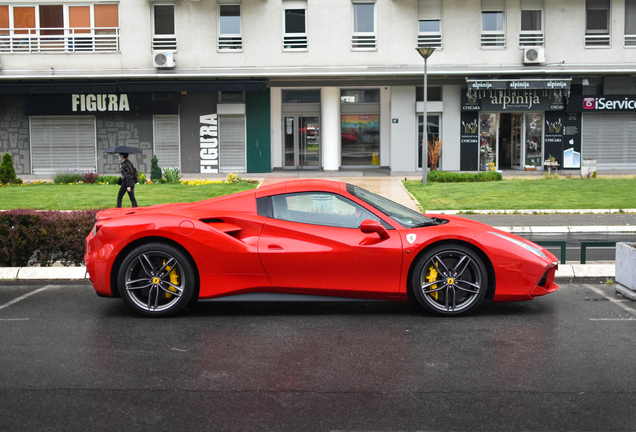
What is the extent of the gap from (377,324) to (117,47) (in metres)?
24.3

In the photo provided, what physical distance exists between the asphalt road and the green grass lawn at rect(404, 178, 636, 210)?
435 inches

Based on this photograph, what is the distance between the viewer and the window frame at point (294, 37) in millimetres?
27672

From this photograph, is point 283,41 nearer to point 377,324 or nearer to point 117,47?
point 117,47

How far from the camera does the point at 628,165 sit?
29078mm

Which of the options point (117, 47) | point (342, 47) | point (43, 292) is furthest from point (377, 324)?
point (117, 47)

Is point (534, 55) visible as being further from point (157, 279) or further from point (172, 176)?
point (157, 279)

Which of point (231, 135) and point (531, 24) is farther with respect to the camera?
point (231, 135)

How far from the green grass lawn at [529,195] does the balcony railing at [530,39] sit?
7120 mm

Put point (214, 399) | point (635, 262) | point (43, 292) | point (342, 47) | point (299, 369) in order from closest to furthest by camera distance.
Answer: point (214, 399)
point (299, 369)
point (635, 262)
point (43, 292)
point (342, 47)

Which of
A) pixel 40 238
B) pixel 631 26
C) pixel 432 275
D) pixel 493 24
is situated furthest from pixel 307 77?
pixel 432 275

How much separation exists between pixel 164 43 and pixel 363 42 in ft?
26.4

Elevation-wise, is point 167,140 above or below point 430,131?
below

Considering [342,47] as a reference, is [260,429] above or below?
below

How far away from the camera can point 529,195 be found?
20000 millimetres
